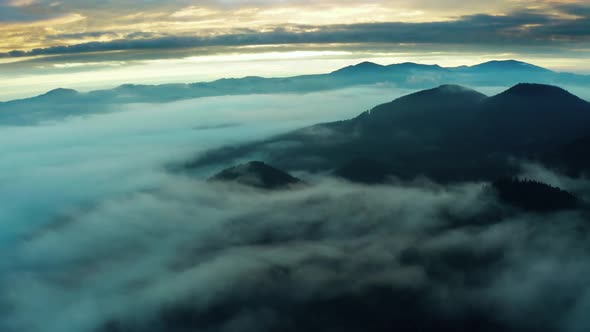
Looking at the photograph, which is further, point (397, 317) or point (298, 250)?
point (298, 250)

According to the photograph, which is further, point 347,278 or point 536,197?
point 536,197

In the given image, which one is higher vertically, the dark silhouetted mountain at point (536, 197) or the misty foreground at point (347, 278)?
the dark silhouetted mountain at point (536, 197)

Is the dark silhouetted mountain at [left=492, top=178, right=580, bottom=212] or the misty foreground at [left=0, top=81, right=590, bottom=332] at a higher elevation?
the dark silhouetted mountain at [left=492, top=178, right=580, bottom=212]

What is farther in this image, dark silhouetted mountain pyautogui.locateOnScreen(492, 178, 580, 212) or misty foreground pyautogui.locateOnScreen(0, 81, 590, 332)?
dark silhouetted mountain pyautogui.locateOnScreen(492, 178, 580, 212)

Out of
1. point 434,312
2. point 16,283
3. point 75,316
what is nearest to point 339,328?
point 434,312

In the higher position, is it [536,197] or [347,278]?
[536,197]

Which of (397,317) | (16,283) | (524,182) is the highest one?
(524,182)

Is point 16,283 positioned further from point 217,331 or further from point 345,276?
point 345,276

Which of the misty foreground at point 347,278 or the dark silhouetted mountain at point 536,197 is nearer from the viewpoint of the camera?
the misty foreground at point 347,278
